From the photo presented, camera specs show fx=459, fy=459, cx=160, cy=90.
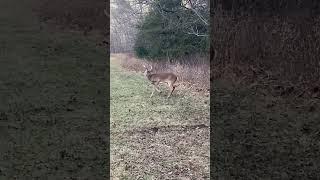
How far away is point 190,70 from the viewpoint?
28.8 feet

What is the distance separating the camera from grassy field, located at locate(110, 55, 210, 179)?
4.11m

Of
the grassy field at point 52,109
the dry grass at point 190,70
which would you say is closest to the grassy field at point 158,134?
the grassy field at point 52,109

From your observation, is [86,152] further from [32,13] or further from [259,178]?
[32,13]

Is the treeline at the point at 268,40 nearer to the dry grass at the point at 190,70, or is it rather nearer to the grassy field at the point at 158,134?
the dry grass at the point at 190,70

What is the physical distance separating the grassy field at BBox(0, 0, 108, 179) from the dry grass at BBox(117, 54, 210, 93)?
1105 millimetres

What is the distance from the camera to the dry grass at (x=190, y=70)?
8.11 metres

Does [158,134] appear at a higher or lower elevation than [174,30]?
lower

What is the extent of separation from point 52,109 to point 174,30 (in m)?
4.88

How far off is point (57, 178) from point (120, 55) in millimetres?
8324

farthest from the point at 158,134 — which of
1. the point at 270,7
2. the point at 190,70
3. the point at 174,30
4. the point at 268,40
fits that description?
the point at 174,30

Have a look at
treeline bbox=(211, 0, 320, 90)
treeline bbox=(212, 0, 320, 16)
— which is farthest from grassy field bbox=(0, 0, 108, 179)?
A: treeline bbox=(212, 0, 320, 16)

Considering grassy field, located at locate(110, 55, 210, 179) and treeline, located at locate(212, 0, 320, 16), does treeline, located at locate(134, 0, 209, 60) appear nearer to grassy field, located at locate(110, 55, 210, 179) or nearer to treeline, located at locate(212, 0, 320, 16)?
treeline, located at locate(212, 0, 320, 16)

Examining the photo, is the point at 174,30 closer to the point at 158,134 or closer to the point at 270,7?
the point at 270,7

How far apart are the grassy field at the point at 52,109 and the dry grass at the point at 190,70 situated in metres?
1.11
